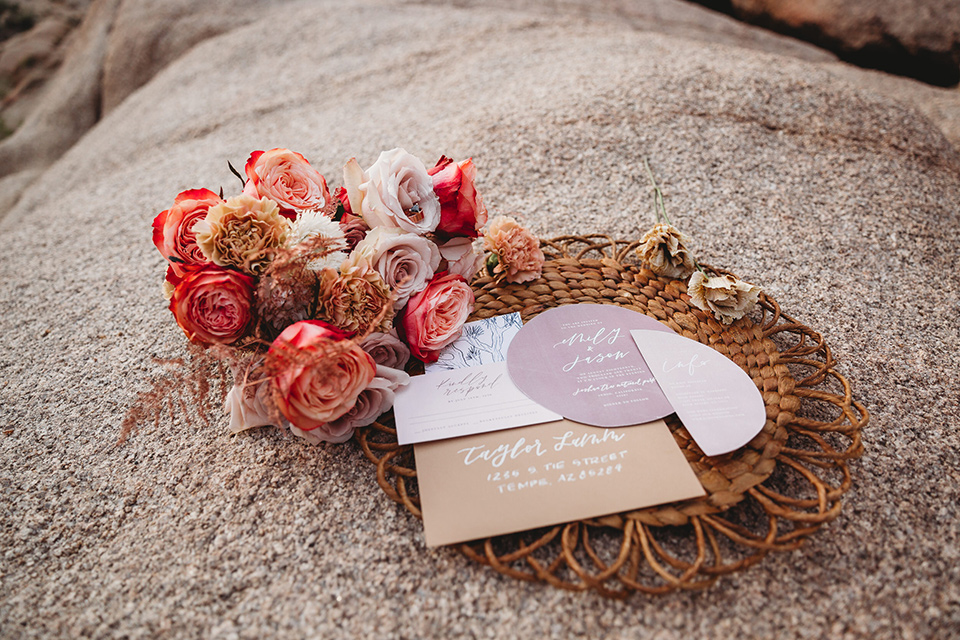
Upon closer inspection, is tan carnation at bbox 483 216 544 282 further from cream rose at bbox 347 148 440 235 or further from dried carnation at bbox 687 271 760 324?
dried carnation at bbox 687 271 760 324

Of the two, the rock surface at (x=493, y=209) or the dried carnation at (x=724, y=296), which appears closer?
the rock surface at (x=493, y=209)

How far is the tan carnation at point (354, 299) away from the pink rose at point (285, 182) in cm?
12

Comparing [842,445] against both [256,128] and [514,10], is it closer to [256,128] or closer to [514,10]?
[256,128]

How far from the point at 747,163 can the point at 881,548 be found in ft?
3.17

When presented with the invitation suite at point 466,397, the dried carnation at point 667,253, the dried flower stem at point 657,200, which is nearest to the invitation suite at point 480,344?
the invitation suite at point 466,397

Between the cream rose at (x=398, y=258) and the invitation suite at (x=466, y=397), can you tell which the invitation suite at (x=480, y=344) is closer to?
the invitation suite at (x=466, y=397)

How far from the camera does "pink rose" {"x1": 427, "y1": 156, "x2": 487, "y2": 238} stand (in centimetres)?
76

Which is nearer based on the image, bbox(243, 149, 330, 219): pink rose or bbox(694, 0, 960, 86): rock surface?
bbox(243, 149, 330, 219): pink rose

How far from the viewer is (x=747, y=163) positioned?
134 centimetres

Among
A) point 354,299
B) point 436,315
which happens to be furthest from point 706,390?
point 354,299

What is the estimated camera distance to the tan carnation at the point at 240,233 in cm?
65

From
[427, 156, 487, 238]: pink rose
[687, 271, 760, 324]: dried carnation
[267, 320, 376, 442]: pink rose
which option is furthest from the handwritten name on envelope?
[687, 271, 760, 324]: dried carnation

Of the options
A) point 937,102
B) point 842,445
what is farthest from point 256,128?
point 937,102

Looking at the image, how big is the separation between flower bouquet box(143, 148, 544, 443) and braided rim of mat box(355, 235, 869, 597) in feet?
0.42
